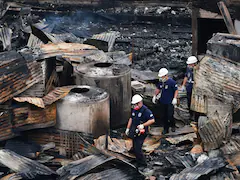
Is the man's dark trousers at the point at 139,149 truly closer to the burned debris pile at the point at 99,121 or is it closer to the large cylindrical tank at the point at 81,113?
Answer: the burned debris pile at the point at 99,121

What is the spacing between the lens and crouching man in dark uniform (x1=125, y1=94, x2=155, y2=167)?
28.2 feet

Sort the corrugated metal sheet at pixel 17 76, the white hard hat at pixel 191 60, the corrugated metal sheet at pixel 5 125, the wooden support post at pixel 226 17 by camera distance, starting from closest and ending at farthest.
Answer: the corrugated metal sheet at pixel 5 125
the corrugated metal sheet at pixel 17 76
the white hard hat at pixel 191 60
the wooden support post at pixel 226 17

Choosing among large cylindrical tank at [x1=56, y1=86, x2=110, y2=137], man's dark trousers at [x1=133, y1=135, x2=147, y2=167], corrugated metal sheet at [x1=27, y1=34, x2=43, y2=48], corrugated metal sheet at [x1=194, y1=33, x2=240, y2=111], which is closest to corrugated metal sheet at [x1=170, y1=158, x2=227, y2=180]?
man's dark trousers at [x1=133, y1=135, x2=147, y2=167]

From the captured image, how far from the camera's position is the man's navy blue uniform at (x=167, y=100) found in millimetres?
10202

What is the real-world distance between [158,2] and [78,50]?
9.76m

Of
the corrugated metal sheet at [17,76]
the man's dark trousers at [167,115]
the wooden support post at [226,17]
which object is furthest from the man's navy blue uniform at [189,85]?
the corrugated metal sheet at [17,76]

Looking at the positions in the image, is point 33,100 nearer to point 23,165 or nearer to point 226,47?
point 23,165

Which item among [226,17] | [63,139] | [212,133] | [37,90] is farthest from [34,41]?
[212,133]

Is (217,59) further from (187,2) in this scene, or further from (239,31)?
(187,2)

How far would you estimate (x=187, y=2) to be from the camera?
21.1 metres

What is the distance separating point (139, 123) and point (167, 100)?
1685mm

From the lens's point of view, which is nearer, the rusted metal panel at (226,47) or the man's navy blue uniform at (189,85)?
the rusted metal panel at (226,47)

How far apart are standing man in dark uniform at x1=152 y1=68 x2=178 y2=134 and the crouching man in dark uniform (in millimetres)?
1614

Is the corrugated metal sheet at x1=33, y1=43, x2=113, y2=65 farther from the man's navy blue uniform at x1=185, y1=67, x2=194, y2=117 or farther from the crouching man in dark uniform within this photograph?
the crouching man in dark uniform
